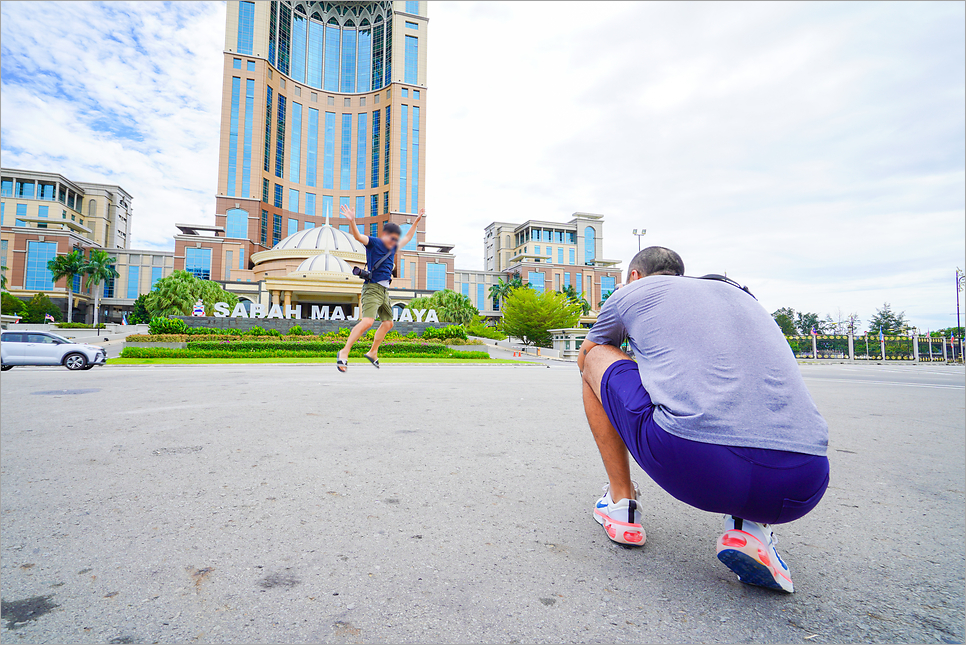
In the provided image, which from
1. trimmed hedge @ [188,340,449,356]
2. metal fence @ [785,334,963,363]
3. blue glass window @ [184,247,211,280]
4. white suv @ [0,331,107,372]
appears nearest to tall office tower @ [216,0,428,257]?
blue glass window @ [184,247,211,280]

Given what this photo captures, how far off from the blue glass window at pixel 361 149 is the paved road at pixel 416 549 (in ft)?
270

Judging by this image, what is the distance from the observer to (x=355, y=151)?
8050 centimetres

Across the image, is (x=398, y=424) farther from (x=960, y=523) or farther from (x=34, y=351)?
(x=34, y=351)

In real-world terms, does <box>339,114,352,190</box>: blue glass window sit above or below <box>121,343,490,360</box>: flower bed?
above

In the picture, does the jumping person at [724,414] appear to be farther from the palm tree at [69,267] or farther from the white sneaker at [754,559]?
the palm tree at [69,267]

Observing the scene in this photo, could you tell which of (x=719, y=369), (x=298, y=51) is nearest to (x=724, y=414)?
(x=719, y=369)

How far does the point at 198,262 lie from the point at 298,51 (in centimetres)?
3891

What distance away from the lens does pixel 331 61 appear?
81562mm

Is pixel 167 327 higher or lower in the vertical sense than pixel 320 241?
lower

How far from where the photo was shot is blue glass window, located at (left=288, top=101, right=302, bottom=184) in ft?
252

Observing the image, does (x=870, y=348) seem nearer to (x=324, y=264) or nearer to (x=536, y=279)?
(x=536, y=279)

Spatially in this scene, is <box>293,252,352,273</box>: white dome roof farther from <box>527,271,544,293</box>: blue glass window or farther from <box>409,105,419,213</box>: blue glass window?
<box>527,271,544,293</box>: blue glass window

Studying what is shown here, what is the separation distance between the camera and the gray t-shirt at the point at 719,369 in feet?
5.15

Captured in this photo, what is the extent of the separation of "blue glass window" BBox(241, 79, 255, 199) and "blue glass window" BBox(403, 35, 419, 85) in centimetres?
2291
